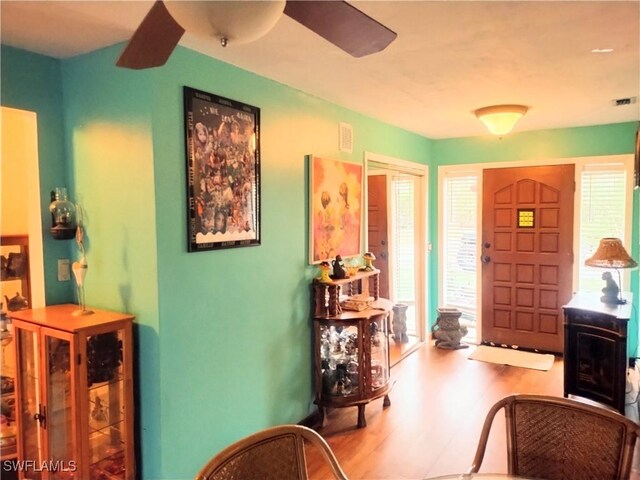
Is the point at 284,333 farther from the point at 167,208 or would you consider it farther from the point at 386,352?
the point at 167,208

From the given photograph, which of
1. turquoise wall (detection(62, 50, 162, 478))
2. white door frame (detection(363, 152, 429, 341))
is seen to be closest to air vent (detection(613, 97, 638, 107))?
white door frame (detection(363, 152, 429, 341))

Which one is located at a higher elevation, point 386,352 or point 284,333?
point 284,333

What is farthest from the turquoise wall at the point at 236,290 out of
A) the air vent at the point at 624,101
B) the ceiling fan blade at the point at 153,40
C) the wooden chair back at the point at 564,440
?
the air vent at the point at 624,101

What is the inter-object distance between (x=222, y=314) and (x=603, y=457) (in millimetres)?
1819

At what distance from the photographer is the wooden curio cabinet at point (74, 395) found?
212 cm

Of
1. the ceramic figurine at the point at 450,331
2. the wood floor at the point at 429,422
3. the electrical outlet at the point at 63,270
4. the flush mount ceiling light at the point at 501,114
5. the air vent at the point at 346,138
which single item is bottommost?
the wood floor at the point at 429,422

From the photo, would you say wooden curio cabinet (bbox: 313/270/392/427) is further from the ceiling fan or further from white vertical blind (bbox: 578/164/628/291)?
white vertical blind (bbox: 578/164/628/291)

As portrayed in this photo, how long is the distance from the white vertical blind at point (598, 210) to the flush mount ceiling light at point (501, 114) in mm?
1447

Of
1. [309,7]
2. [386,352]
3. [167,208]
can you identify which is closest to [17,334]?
[167,208]

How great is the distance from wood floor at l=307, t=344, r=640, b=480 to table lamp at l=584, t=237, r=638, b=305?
0.89 metres

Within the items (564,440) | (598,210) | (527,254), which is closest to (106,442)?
(564,440)

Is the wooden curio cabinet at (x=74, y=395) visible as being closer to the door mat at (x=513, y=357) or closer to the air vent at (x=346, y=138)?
the air vent at (x=346, y=138)

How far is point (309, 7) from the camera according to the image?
128 cm

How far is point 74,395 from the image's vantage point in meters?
2.10
